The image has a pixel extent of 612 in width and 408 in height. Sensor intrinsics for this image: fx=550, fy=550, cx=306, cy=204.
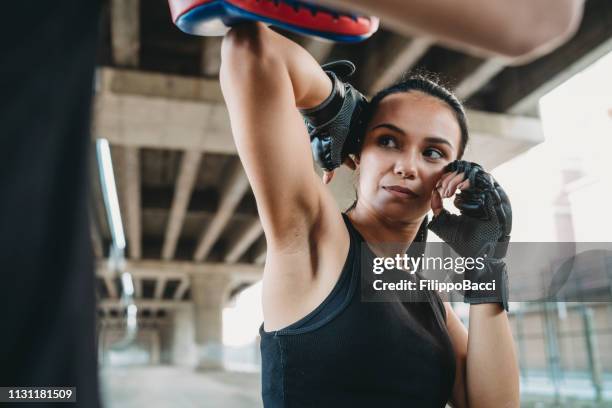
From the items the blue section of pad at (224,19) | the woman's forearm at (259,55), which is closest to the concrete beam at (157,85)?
the woman's forearm at (259,55)

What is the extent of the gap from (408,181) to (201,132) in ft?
22.0

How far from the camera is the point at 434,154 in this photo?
146 centimetres

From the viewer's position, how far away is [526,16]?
1.61 feet

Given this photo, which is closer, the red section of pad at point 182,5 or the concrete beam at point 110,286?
the red section of pad at point 182,5

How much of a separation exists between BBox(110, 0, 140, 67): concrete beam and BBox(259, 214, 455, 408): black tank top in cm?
506

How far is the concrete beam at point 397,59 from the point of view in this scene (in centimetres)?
607

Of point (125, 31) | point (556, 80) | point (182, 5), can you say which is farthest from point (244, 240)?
point (182, 5)

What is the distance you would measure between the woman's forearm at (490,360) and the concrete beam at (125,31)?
5.07 meters

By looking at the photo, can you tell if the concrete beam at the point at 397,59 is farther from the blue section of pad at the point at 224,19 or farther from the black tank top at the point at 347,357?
the blue section of pad at the point at 224,19

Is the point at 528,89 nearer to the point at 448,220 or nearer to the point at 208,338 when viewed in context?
the point at 448,220

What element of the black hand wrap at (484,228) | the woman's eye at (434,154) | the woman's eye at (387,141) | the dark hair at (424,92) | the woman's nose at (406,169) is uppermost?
the dark hair at (424,92)

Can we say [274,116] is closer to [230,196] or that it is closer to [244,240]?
[230,196]

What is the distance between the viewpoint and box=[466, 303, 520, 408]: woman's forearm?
1.35 metres

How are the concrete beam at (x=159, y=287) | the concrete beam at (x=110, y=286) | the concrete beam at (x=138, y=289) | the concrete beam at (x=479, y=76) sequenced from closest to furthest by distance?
the concrete beam at (x=479, y=76) → the concrete beam at (x=110, y=286) → the concrete beam at (x=159, y=287) → the concrete beam at (x=138, y=289)
